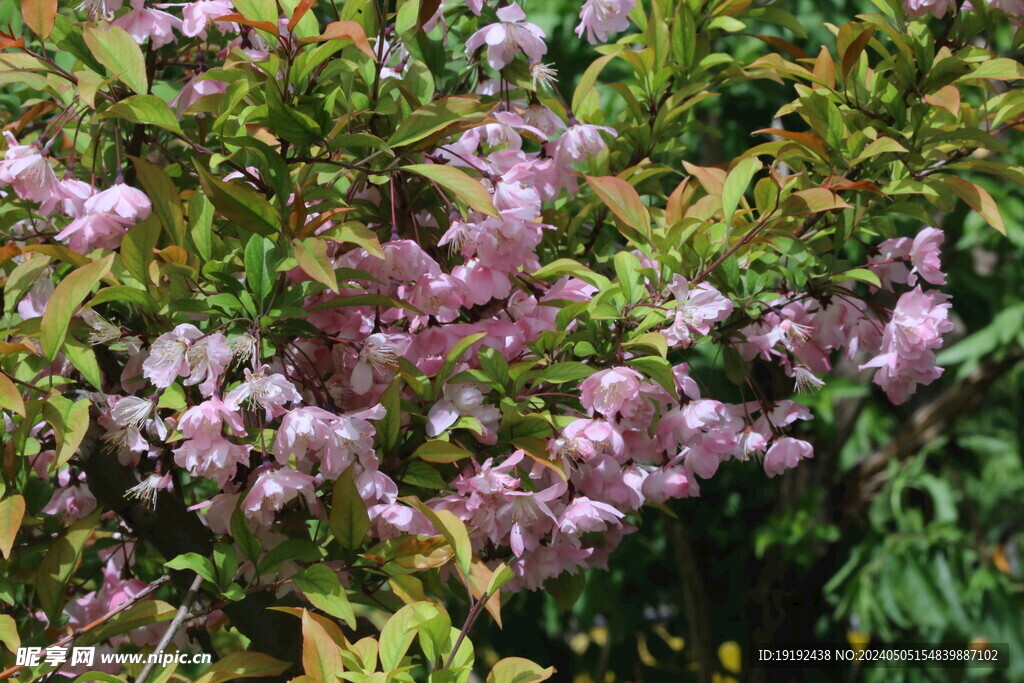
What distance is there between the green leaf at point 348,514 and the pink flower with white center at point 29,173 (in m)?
0.39

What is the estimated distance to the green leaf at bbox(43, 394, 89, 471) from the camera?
31.0 inches

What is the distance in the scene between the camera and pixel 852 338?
112 centimetres

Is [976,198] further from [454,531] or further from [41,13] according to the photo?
[41,13]

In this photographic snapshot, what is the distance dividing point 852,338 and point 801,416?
0.40 feet

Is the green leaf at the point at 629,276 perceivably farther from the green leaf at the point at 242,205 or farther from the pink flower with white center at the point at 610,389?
the green leaf at the point at 242,205

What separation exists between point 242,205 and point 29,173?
0.23 m

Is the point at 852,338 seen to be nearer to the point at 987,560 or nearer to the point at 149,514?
the point at 149,514

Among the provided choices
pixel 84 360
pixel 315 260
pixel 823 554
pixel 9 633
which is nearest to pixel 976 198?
pixel 315 260

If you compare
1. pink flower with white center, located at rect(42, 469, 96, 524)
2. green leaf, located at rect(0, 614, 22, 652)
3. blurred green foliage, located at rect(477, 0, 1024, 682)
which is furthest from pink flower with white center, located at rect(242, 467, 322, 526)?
blurred green foliage, located at rect(477, 0, 1024, 682)

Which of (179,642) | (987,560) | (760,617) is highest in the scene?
(179,642)

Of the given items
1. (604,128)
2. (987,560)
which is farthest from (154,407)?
(987,560)

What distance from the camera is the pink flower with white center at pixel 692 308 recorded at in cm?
90

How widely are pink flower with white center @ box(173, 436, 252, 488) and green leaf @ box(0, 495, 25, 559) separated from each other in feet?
0.43

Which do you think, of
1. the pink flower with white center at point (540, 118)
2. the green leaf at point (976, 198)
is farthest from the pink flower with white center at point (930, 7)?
the pink flower with white center at point (540, 118)
